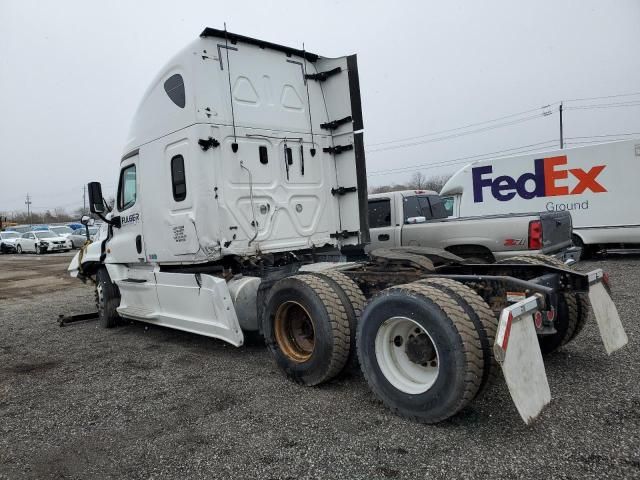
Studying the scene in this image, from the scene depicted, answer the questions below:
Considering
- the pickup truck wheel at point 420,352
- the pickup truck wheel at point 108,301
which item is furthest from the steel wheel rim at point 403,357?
the pickup truck wheel at point 108,301

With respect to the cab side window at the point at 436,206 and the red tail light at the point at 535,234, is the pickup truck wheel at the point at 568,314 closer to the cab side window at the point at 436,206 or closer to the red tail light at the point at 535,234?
the red tail light at the point at 535,234

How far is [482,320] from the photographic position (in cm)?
321

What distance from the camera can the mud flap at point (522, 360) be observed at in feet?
9.47

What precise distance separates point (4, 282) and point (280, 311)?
585 inches

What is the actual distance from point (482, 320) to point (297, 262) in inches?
122

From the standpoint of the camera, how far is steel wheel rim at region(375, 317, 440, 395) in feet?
11.3

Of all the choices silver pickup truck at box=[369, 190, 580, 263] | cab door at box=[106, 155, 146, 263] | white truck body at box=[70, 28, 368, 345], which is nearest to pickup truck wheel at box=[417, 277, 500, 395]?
white truck body at box=[70, 28, 368, 345]

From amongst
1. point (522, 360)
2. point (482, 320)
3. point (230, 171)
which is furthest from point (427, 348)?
point (230, 171)

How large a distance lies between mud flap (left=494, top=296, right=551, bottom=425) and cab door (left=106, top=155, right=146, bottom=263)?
4.98 metres

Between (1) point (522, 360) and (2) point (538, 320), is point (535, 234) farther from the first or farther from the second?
(1) point (522, 360)

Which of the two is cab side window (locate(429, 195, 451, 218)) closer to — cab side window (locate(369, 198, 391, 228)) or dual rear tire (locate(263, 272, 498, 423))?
cab side window (locate(369, 198, 391, 228))

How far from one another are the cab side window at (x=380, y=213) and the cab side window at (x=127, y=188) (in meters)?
4.05

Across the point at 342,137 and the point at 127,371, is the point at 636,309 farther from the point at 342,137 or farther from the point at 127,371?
the point at 127,371

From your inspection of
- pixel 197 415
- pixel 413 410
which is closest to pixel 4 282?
pixel 197 415
